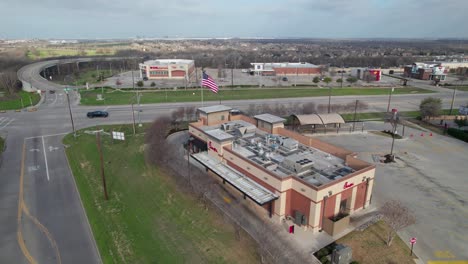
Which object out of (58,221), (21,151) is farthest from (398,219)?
(21,151)

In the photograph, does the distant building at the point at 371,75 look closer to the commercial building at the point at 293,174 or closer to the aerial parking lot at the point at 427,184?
the aerial parking lot at the point at 427,184

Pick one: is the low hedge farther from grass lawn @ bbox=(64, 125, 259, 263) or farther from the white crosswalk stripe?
the white crosswalk stripe

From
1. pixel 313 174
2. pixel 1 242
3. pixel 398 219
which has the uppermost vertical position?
pixel 313 174

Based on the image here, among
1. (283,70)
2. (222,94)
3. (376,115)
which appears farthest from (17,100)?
(283,70)

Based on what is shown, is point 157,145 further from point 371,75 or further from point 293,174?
point 371,75

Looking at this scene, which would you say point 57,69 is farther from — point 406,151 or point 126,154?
point 406,151

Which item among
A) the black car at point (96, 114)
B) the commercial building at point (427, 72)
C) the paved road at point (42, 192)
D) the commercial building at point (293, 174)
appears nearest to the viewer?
the paved road at point (42, 192)

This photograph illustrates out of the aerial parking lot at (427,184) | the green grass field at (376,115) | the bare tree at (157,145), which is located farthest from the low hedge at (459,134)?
the bare tree at (157,145)

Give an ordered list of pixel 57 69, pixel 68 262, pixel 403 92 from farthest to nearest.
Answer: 1. pixel 57 69
2. pixel 403 92
3. pixel 68 262
